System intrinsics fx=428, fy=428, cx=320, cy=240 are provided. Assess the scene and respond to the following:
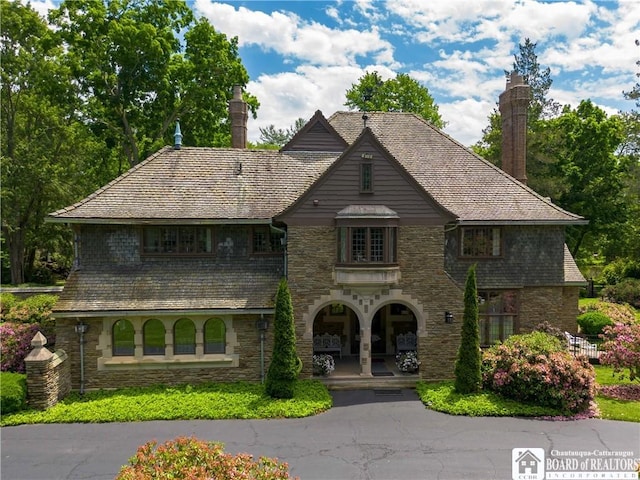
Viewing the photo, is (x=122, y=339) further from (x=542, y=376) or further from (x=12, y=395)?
(x=542, y=376)

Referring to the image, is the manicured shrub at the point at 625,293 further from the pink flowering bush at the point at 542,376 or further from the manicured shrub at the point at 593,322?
the pink flowering bush at the point at 542,376

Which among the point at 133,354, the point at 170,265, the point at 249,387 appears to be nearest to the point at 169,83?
the point at 170,265

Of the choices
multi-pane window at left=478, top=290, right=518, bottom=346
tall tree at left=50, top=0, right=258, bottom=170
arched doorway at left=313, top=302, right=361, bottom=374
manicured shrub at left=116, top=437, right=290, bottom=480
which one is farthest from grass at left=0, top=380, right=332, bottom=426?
tall tree at left=50, top=0, right=258, bottom=170

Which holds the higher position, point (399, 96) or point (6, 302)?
point (399, 96)

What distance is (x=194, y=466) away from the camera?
6.12 meters

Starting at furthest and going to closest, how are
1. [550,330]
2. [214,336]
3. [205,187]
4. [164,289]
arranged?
[550,330] < [205,187] < [214,336] < [164,289]

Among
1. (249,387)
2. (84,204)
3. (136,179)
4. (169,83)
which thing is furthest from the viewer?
(169,83)

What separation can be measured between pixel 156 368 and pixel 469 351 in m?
10.4

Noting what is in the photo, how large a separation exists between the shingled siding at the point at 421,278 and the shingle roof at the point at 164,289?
1.53m

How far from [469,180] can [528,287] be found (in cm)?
510

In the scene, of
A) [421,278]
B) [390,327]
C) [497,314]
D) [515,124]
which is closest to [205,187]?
[421,278]

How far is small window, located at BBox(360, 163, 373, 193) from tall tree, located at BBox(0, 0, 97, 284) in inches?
922

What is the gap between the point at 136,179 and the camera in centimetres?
1684

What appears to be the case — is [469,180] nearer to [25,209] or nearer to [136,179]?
[136,179]
